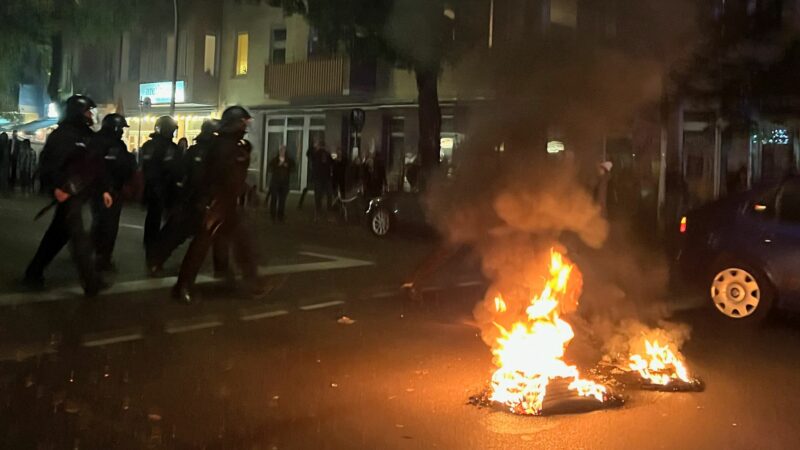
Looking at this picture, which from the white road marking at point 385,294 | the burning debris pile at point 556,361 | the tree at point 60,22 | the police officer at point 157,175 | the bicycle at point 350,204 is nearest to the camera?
the burning debris pile at point 556,361

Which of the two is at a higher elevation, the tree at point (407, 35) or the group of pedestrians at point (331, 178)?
the tree at point (407, 35)

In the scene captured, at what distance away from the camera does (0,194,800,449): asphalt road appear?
164 inches

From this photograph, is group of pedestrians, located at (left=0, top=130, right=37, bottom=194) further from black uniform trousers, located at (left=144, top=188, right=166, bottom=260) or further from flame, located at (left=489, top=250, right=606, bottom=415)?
flame, located at (left=489, top=250, right=606, bottom=415)

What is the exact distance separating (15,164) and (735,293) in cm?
1870

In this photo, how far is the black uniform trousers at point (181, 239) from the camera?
7867 millimetres

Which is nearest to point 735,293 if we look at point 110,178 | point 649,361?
point 649,361

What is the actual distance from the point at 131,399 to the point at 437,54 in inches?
141

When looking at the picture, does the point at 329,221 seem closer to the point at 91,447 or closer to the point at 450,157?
the point at 450,157

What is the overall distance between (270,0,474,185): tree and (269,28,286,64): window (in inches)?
321

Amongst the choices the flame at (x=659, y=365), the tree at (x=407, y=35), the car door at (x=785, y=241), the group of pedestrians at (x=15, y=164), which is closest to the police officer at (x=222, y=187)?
the tree at (x=407, y=35)

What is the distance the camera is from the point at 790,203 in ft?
23.1

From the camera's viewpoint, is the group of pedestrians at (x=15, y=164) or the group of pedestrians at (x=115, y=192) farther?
the group of pedestrians at (x=15, y=164)

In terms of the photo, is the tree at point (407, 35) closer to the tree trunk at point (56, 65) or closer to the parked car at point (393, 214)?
the parked car at point (393, 214)

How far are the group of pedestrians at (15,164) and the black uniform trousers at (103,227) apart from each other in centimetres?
1271
